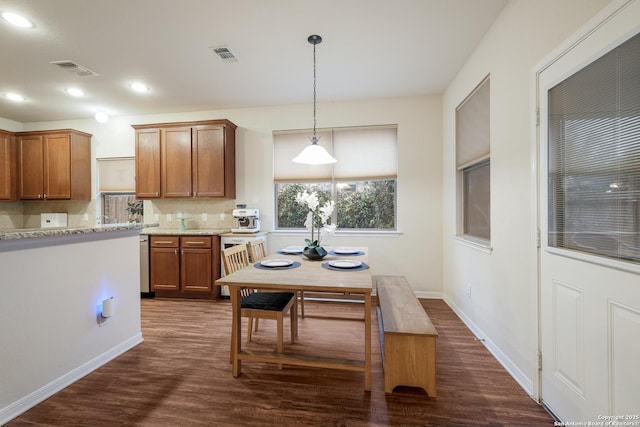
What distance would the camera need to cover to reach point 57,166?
4.31 m

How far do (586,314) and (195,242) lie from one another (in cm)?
388

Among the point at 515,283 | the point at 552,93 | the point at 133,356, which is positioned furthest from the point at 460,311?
the point at 133,356

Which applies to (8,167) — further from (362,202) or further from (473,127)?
(473,127)

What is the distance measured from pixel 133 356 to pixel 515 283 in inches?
123

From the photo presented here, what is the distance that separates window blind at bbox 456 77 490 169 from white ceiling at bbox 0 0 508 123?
0.45 metres

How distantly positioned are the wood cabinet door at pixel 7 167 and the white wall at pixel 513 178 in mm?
6669

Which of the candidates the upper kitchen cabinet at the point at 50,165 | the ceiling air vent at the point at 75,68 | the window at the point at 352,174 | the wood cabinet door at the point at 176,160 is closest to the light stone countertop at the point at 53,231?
the wood cabinet door at the point at 176,160

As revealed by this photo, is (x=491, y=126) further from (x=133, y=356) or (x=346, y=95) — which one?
(x=133, y=356)

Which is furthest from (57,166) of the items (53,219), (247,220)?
(247,220)

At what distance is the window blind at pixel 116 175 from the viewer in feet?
14.8

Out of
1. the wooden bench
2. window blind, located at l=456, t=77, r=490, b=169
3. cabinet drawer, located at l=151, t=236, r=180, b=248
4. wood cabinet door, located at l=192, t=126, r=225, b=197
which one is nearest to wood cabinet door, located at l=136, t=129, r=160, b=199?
wood cabinet door, located at l=192, t=126, r=225, b=197

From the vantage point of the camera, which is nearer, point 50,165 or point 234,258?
point 234,258

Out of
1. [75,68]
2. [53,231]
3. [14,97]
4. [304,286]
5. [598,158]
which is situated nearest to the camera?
[598,158]

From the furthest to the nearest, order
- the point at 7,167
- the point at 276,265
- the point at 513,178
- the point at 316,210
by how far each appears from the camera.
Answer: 1. the point at 7,167
2. the point at 316,210
3. the point at 276,265
4. the point at 513,178
